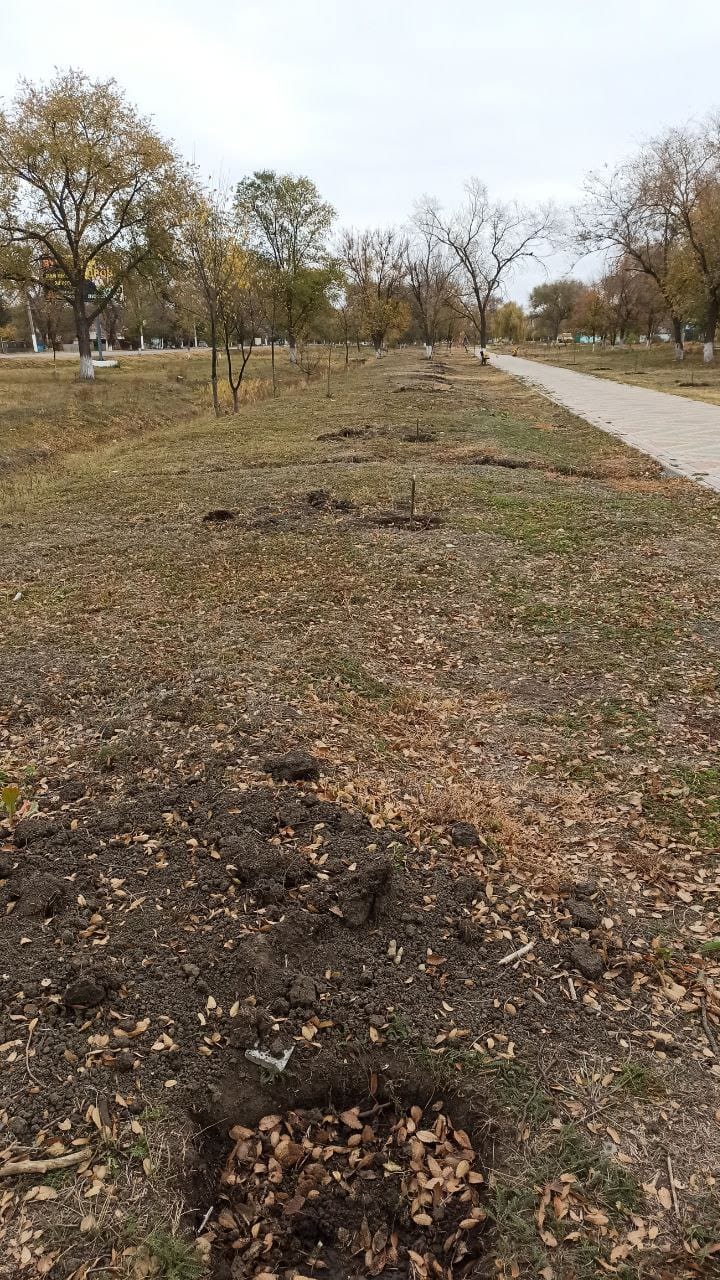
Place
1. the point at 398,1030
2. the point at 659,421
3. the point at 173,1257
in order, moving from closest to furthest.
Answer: the point at 173,1257 < the point at 398,1030 < the point at 659,421

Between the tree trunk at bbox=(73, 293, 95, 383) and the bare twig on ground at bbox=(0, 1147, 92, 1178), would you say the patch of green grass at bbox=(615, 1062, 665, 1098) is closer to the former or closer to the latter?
the bare twig on ground at bbox=(0, 1147, 92, 1178)

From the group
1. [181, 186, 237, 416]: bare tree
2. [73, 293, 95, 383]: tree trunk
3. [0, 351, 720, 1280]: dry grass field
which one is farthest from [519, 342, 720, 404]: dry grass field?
[73, 293, 95, 383]: tree trunk

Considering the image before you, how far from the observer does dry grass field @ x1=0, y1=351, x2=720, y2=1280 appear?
1.93 m

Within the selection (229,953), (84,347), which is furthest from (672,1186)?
(84,347)

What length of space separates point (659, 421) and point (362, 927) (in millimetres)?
17537

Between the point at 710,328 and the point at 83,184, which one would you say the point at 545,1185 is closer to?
the point at 83,184

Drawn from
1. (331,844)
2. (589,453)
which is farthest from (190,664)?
(589,453)

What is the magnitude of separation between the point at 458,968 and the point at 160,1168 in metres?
1.17

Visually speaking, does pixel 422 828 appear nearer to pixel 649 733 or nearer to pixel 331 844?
pixel 331 844

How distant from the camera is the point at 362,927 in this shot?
9.17ft

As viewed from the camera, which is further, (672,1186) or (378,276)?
(378,276)

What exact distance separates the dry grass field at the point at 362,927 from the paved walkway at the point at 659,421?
6.10 m

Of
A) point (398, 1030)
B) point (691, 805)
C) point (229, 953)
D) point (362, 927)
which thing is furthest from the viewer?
point (691, 805)

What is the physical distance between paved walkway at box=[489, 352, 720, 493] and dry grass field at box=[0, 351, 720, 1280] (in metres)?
6.10
